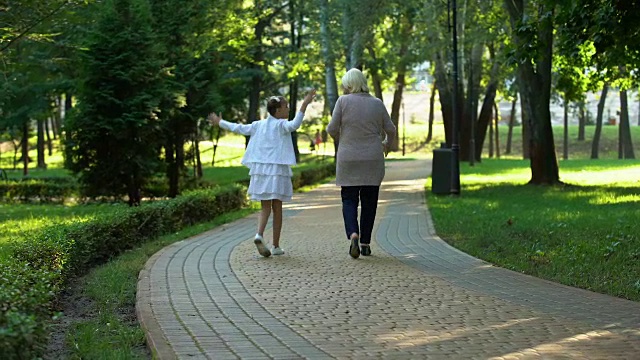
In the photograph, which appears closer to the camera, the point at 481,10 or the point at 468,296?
the point at 468,296

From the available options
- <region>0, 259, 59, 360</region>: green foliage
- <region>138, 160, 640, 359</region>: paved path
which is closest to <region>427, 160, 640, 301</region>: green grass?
<region>138, 160, 640, 359</region>: paved path

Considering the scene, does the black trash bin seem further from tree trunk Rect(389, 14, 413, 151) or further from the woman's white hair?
the woman's white hair

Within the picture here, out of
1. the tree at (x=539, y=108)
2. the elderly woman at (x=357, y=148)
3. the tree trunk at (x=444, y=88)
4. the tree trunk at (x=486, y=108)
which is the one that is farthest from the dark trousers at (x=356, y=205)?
the tree trunk at (x=486, y=108)

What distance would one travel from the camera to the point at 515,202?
1909 cm

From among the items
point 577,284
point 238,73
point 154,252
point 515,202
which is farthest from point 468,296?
point 238,73

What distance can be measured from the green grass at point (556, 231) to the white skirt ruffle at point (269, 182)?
243cm

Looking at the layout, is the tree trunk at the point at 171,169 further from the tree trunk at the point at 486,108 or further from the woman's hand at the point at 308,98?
the tree trunk at the point at 486,108

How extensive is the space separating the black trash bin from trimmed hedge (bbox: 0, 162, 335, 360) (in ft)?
17.4

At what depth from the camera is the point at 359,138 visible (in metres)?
10.1

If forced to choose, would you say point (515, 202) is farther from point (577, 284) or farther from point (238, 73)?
point (238, 73)

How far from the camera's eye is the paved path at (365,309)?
18.7ft

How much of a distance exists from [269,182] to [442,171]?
12.7 meters

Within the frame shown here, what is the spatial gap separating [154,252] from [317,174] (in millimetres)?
22338

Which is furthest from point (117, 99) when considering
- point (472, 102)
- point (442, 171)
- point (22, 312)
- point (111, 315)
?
point (472, 102)
